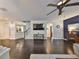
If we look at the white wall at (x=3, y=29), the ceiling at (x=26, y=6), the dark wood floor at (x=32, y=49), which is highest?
the ceiling at (x=26, y=6)

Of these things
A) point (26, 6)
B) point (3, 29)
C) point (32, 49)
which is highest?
point (26, 6)

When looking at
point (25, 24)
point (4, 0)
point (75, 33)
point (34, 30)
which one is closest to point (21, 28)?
point (25, 24)

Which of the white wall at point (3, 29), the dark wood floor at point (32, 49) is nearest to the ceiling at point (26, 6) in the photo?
the dark wood floor at point (32, 49)

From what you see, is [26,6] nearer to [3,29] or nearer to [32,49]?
[32,49]

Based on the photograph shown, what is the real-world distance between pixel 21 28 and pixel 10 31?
2.17 m

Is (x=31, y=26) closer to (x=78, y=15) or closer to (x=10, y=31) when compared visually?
(x=10, y=31)

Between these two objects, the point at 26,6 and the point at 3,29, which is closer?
the point at 26,6

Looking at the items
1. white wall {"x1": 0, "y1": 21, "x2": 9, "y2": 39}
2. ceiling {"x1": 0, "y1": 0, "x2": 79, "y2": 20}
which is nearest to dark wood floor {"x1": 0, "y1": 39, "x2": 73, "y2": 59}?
ceiling {"x1": 0, "y1": 0, "x2": 79, "y2": 20}

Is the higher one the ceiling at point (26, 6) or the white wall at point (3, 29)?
the ceiling at point (26, 6)

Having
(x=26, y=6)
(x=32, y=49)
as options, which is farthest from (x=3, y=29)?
(x=26, y=6)

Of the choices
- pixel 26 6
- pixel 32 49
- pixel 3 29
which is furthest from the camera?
pixel 3 29

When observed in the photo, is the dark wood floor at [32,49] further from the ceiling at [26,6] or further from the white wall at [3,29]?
the white wall at [3,29]

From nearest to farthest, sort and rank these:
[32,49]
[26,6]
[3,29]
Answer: [26,6] < [32,49] < [3,29]

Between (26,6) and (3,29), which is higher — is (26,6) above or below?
above
